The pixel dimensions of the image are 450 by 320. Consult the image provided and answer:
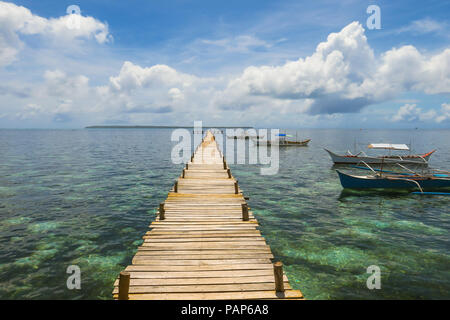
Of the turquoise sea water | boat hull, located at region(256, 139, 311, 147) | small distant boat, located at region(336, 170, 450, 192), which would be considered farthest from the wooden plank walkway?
boat hull, located at region(256, 139, 311, 147)

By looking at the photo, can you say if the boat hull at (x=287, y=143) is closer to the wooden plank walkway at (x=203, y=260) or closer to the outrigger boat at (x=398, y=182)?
the outrigger boat at (x=398, y=182)

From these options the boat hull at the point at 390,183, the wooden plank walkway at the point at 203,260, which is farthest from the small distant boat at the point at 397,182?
the wooden plank walkway at the point at 203,260

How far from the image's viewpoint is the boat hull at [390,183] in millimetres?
24000

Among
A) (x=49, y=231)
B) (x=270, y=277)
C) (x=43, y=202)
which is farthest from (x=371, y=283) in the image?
(x=43, y=202)

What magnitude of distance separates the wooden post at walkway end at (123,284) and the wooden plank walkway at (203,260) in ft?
0.08

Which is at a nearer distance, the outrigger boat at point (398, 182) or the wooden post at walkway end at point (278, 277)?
the wooden post at walkway end at point (278, 277)

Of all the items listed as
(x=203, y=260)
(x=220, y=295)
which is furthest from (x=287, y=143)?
(x=220, y=295)

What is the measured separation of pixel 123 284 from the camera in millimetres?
6141

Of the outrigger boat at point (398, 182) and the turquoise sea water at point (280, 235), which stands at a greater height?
the outrigger boat at point (398, 182)

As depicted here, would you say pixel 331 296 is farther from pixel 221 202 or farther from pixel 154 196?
pixel 154 196

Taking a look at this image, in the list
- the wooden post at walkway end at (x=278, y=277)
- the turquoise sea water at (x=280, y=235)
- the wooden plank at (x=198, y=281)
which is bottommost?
the turquoise sea water at (x=280, y=235)

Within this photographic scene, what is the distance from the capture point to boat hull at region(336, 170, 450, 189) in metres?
24.0

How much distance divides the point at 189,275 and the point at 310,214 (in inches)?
517

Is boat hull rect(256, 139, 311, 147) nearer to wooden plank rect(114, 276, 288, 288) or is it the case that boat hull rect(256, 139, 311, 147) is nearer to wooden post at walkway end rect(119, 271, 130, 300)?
wooden plank rect(114, 276, 288, 288)
